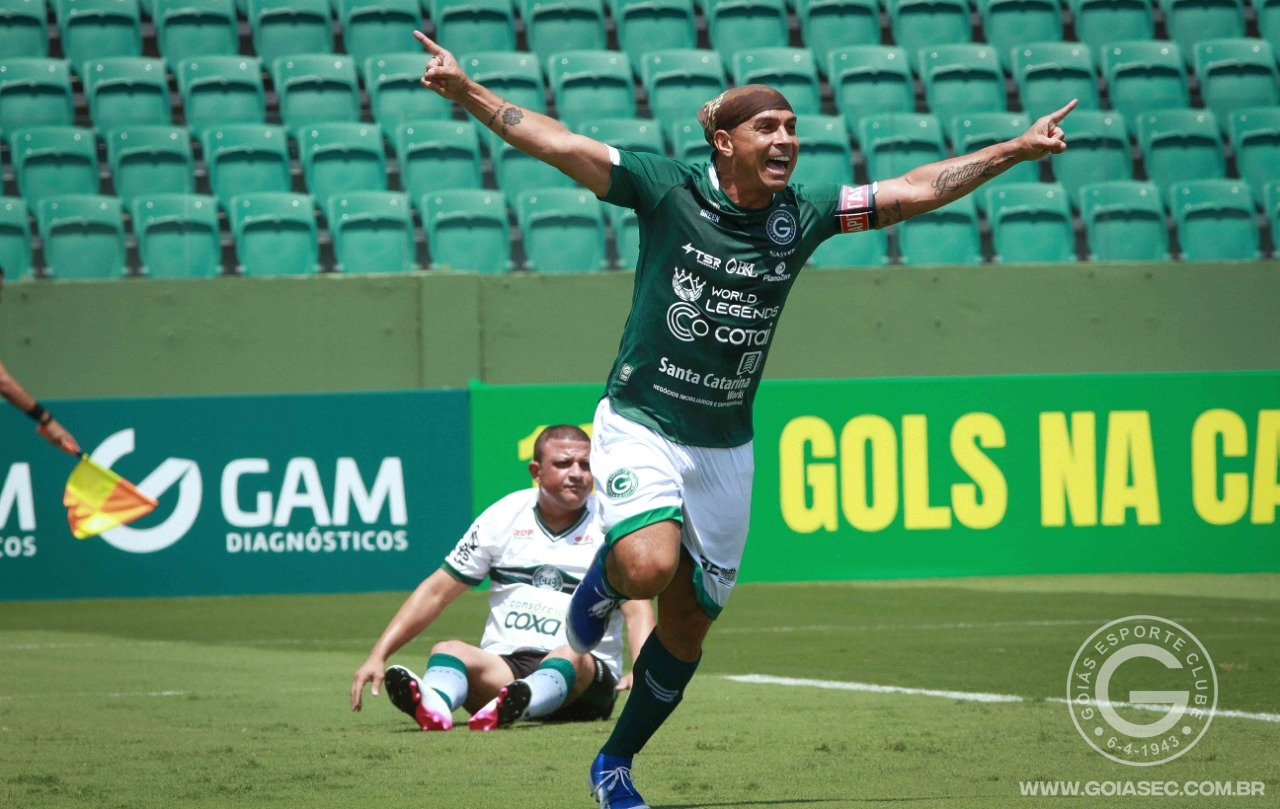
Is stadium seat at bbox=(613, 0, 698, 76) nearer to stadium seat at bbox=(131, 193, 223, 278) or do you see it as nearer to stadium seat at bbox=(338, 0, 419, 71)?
stadium seat at bbox=(338, 0, 419, 71)

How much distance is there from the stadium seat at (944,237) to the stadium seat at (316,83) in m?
5.42

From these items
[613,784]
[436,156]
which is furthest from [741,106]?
[436,156]

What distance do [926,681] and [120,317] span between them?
862cm

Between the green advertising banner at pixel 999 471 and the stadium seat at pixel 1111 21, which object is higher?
the stadium seat at pixel 1111 21

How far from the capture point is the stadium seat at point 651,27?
17.5m

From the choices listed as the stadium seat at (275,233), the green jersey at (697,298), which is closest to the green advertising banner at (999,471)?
the stadium seat at (275,233)

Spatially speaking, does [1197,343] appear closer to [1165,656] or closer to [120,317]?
[1165,656]

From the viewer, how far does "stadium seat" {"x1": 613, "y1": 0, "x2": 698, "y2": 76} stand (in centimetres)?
1752

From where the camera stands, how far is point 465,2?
17.5 meters

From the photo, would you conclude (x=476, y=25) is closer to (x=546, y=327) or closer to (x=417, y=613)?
(x=546, y=327)

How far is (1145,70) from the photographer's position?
1686 cm

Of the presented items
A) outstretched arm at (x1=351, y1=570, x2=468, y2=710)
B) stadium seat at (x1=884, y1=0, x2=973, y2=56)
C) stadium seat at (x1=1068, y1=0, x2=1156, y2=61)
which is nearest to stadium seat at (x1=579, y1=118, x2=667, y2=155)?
stadium seat at (x1=884, y1=0, x2=973, y2=56)

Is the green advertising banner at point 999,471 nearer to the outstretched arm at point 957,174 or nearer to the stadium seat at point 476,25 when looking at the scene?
the stadium seat at point 476,25

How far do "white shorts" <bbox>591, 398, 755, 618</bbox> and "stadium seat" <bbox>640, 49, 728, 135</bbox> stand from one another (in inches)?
442
